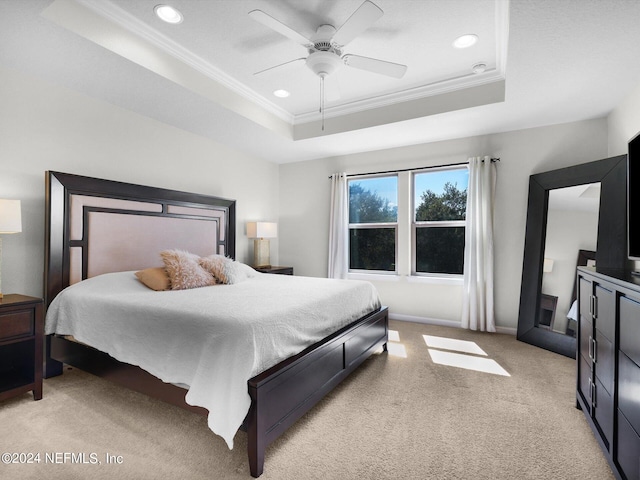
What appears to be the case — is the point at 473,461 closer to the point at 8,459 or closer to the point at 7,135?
the point at 8,459

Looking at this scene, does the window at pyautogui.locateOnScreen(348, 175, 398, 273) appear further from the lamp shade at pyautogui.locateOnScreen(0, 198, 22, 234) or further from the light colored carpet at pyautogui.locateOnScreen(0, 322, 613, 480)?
the lamp shade at pyautogui.locateOnScreen(0, 198, 22, 234)

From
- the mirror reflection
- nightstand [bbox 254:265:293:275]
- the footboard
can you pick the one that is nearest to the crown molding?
the mirror reflection

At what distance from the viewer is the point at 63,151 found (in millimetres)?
2842

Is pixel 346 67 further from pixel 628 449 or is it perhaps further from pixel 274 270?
pixel 628 449

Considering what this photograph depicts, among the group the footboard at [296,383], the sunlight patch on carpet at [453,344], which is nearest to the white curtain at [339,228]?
the sunlight patch on carpet at [453,344]

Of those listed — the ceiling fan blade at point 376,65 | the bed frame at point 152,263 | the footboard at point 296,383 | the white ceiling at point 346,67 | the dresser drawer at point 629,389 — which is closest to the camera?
the dresser drawer at point 629,389

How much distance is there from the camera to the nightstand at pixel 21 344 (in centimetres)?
212

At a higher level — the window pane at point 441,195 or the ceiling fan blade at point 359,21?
the ceiling fan blade at point 359,21

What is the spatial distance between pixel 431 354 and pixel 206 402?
233 cm

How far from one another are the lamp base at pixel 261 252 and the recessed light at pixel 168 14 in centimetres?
295

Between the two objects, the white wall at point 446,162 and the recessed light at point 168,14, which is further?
the white wall at point 446,162

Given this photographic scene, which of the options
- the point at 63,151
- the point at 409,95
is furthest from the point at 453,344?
the point at 63,151

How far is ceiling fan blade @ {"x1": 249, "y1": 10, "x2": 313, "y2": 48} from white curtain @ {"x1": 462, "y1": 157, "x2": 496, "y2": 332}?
8.80 ft

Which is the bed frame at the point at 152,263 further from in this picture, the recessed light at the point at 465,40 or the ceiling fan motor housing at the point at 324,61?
the recessed light at the point at 465,40
